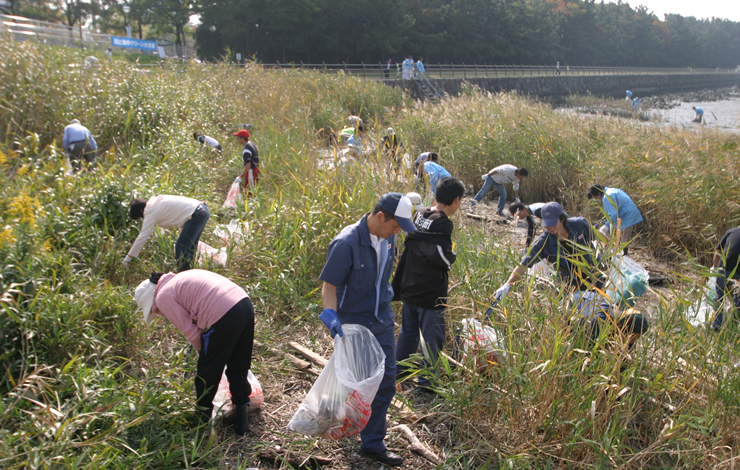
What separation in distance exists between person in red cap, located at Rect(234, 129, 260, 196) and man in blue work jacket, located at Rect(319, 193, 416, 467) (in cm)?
398

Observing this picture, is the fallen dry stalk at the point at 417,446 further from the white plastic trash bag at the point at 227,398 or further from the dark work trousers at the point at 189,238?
the dark work trousers at the point at 189,238

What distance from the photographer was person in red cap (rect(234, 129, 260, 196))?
6605 mm

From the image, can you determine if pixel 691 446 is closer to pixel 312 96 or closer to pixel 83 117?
pixel 83 117

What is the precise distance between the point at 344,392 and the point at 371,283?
0.62m

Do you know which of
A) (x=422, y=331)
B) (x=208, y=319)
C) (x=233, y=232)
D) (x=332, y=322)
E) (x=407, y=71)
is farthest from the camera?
(x=407, y=71)

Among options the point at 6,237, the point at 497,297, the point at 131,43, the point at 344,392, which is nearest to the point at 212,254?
the point at 6,237

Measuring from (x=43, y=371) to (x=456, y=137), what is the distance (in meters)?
8.21

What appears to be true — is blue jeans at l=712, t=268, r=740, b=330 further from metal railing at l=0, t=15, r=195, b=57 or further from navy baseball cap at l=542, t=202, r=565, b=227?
metal railing at l=0, t=15, r=195, b=57

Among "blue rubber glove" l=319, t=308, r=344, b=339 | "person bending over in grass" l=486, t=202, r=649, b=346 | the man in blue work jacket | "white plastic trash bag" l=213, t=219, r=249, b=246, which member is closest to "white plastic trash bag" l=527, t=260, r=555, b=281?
"person bending over in grass" l=486, t=202, r=649, b=346

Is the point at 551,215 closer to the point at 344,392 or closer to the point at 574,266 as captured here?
the point at 574,266

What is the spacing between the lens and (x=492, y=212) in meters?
8.56

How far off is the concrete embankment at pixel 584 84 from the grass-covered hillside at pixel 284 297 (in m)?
12.3

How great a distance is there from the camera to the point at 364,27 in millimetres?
37312

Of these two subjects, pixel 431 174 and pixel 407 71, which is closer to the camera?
pixel 431 174
